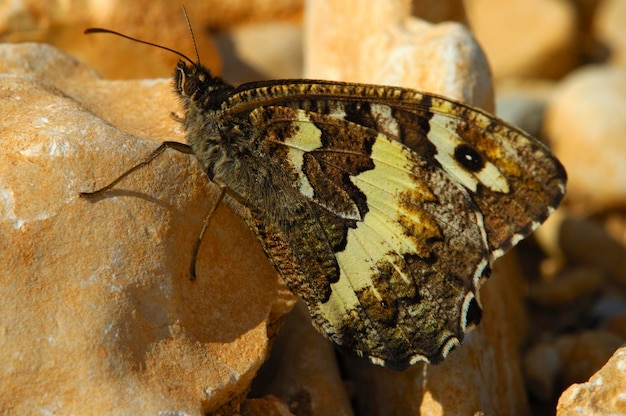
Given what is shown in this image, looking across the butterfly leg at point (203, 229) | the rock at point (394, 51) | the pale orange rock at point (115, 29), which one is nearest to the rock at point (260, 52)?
the pale orange rock at point (115, 29)

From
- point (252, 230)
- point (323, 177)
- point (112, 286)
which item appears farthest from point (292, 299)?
point (112, 286)

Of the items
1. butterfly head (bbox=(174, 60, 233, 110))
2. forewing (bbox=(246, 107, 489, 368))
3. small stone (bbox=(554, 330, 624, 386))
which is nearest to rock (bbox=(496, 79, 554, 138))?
small stone (bbox=(554, 330, 624, 386))

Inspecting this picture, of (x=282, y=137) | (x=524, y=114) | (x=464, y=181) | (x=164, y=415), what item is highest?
(x=524, y=114)


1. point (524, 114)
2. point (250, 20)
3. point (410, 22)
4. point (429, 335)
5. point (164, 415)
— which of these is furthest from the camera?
point (250, 20)

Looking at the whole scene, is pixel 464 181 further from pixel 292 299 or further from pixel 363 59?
pixel 363 59

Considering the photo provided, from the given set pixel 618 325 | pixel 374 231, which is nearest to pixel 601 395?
pixel 374 231

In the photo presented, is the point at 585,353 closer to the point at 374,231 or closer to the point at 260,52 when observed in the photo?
the point at 374,231

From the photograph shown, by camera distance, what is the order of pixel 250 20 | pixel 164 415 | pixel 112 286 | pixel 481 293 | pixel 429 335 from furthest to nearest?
1. pixel 250 20
2. pixel 481 293
3. pixel 429 335
4. pixel 112 286
5. pixel 164 415
